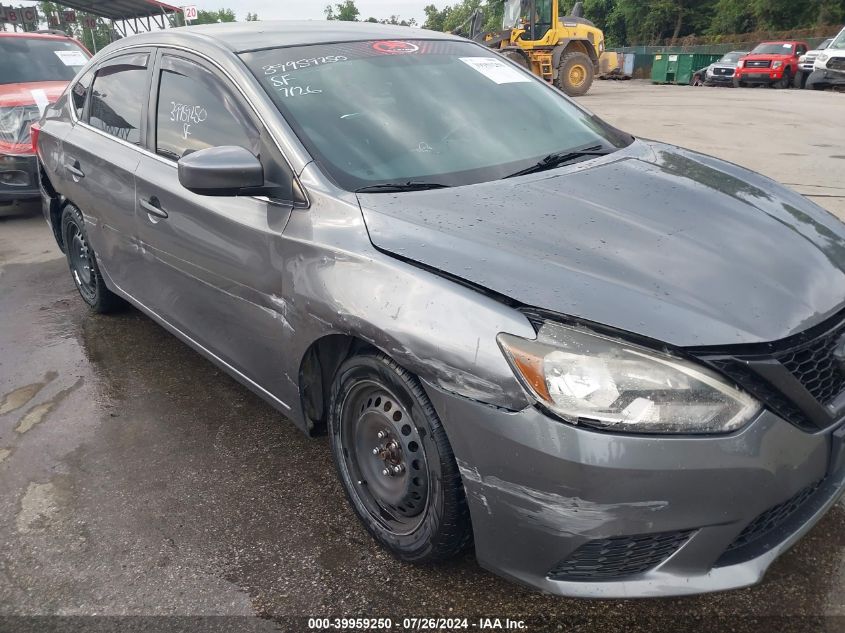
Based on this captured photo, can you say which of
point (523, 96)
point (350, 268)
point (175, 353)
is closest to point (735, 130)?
point (523, 96)

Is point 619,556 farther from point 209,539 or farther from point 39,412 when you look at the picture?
point 39,412

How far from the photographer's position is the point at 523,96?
317 cm

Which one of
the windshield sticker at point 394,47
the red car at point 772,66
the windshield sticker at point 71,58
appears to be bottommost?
the red car at point 772,66

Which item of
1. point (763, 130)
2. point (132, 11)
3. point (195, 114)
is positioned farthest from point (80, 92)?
point (132, 11)

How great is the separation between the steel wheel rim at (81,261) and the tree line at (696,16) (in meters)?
32.0

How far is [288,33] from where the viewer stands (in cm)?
309

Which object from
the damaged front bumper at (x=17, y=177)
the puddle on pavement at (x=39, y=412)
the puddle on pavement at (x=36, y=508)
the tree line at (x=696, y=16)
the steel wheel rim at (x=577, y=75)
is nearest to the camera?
the puddle on pavement at (x=36, y=508)

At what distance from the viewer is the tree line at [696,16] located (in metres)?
40.3

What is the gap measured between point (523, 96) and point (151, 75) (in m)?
1.75

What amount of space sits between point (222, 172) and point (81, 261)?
2701 mm

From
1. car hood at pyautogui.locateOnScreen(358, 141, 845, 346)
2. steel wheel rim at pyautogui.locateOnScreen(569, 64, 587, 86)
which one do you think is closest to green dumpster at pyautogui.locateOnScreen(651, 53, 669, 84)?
steel wheel rim at pyautogui.locateOnScreen(569, 64, 587, 86)

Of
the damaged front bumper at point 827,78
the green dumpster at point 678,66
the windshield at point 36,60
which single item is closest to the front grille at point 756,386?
the windshield at point 36,60

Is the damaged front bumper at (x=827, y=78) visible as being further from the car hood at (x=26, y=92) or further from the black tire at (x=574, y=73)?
the car hood at (x=26, y=92)

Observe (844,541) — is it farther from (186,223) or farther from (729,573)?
(186,223)
